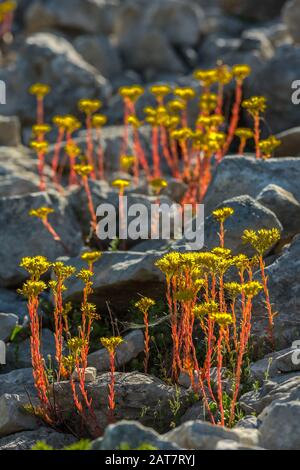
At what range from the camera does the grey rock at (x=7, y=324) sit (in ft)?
25.4

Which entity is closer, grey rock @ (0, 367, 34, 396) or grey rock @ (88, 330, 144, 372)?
grey rock @ (0, 367, 34, 396)

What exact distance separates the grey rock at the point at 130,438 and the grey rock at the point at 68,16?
14998 mm

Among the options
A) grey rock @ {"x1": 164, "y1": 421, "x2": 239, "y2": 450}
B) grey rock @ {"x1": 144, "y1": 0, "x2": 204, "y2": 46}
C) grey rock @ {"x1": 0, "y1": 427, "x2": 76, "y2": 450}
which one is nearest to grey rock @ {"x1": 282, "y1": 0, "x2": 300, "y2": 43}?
grey rock @ {"x1": 144, "y1": 0, "x2": 204, "y2": 46}

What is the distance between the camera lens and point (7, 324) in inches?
306

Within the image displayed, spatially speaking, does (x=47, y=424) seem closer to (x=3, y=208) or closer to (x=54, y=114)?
(x=3, y=208)

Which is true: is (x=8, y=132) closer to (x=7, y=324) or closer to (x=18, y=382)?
(x=7, y=324)

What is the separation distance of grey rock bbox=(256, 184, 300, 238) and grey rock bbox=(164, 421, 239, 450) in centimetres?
311

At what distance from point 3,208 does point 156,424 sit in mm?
3580

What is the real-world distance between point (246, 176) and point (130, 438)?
13.7 feet

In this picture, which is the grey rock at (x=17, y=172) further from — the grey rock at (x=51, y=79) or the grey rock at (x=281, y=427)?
the grey rock at (x=281, y=427)

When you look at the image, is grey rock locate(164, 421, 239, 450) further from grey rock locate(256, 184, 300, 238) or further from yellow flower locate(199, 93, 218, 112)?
yellow flower locate(199, 93, 218, 112)

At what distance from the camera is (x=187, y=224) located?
8242 mm

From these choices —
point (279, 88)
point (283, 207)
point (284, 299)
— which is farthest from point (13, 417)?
point (279, 88)

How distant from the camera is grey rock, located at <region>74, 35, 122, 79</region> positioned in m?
16.7
